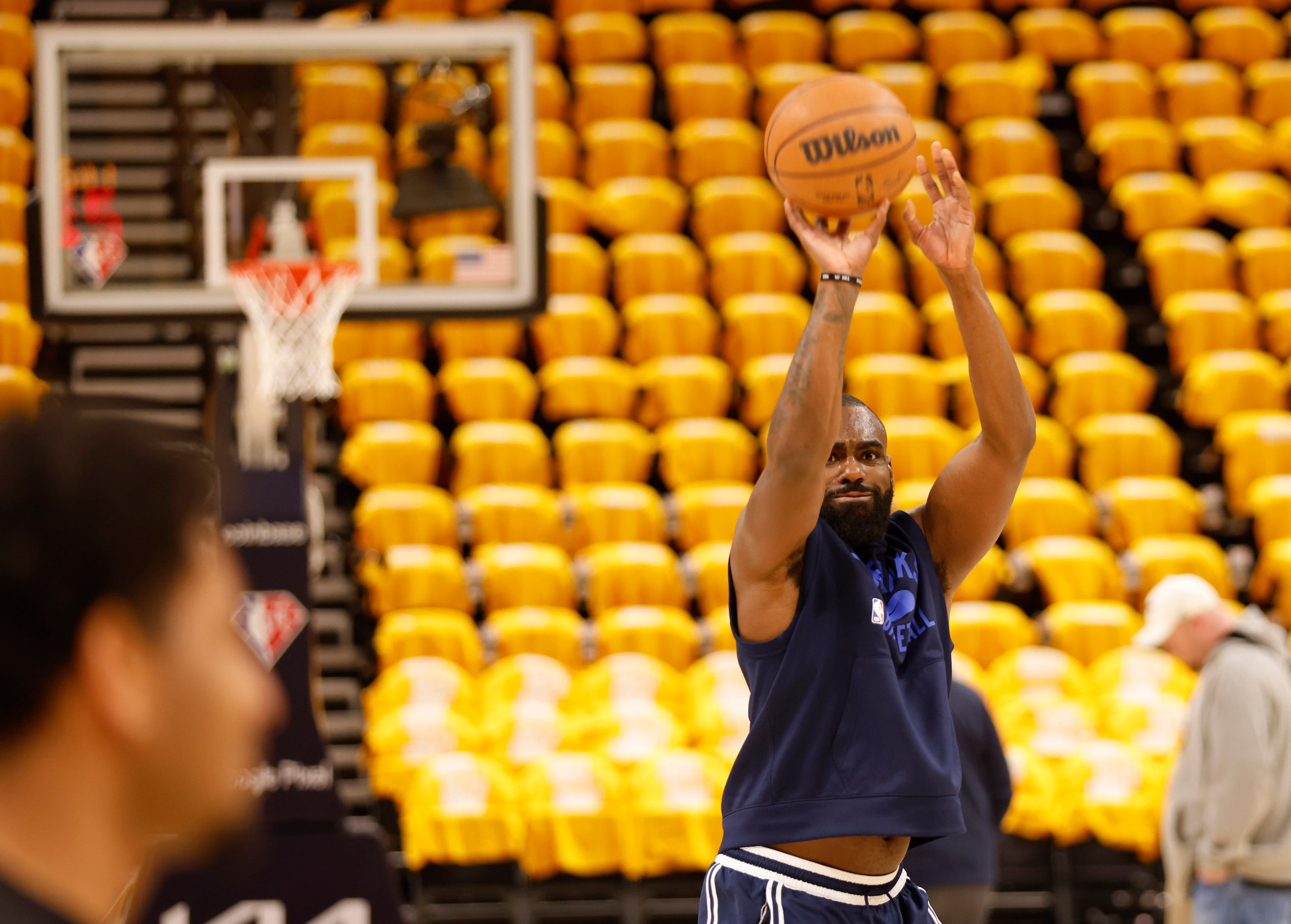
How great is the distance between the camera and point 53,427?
1.02 metres

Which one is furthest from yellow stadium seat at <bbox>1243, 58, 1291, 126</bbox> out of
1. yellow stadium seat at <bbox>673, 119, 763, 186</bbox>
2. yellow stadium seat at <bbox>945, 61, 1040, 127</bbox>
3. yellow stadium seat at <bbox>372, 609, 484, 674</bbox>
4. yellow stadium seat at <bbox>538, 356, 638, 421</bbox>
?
yellow stadium seat at <bbox>372, 609, 484, 674</bbox>

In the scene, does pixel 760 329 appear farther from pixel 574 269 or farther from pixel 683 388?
pixel 574 269

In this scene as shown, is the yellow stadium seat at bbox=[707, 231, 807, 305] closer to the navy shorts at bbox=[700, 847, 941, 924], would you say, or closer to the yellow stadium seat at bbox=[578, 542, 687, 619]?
the yellow stadium seat at bbox=[578, 542, 687, 619]

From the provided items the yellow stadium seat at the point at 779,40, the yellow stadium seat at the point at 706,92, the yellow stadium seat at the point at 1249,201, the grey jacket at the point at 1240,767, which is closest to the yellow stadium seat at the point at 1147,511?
the yellow stadium seat at the point at 1249,201

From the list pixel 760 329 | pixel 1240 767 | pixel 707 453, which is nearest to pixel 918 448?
pixel 707 453

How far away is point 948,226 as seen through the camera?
9.87ft

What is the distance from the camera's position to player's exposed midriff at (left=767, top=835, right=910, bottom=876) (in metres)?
2.82

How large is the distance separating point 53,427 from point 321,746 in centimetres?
433

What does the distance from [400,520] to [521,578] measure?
2.41ft

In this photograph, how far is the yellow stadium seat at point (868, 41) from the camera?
40.0ft

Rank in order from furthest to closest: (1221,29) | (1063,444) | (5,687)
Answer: (1221,29) → (1063,444) → (5,687)

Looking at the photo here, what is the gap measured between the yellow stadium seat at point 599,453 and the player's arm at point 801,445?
20.6 feet

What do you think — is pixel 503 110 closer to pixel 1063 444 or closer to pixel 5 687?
pixel 1063 444

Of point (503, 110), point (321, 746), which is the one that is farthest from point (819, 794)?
point (503, 110)
